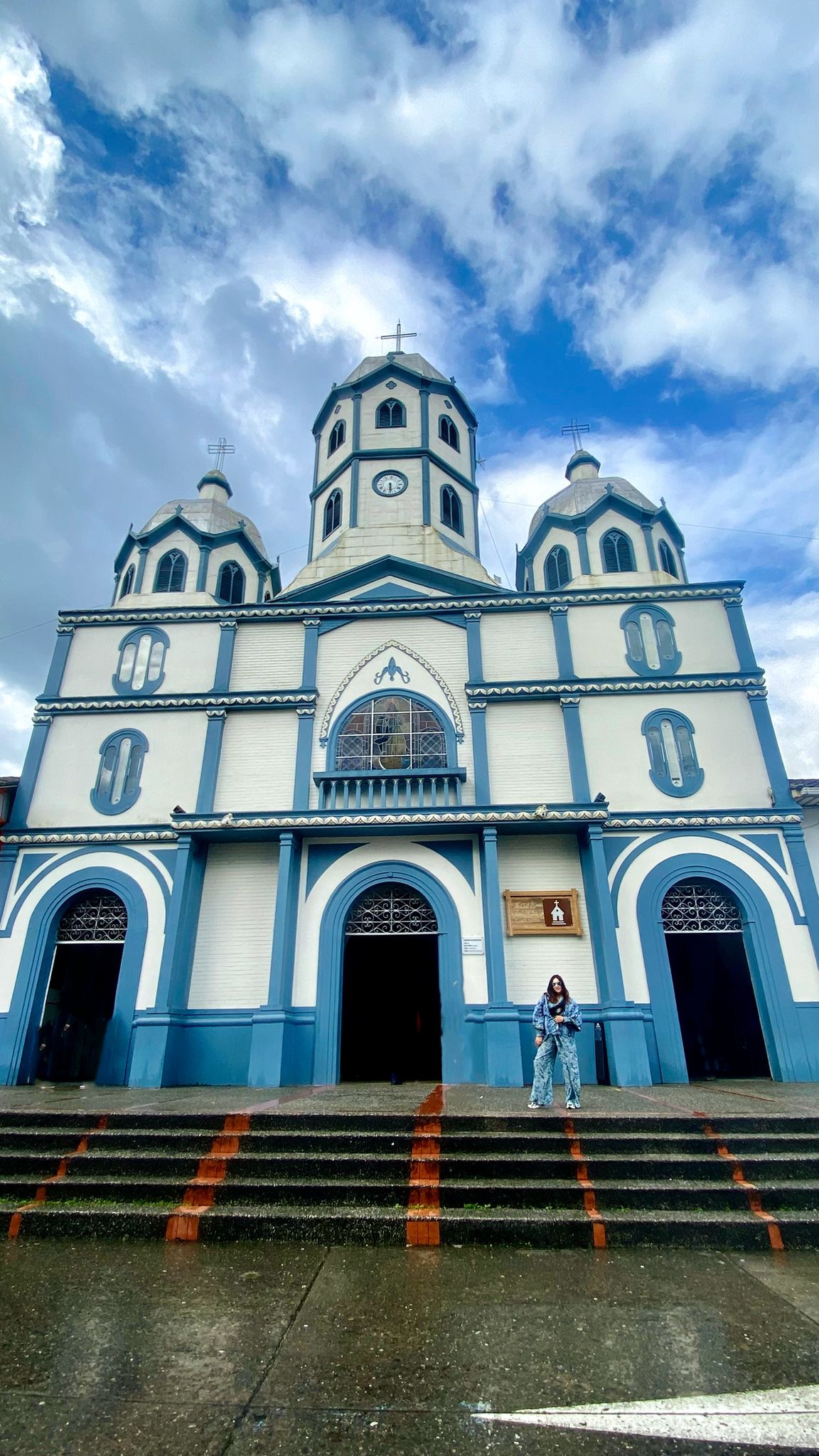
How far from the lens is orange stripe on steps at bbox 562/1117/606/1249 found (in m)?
5.93

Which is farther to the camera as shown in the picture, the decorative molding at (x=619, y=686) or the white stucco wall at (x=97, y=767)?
the decorative molding at (x=619, y=686)

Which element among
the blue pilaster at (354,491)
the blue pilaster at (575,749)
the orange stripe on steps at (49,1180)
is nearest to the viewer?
the orange stripe on steps at (49,1180)

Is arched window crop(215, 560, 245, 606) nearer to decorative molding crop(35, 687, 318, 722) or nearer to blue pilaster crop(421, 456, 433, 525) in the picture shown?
decorative molding crop(35, 687, 318, 722)

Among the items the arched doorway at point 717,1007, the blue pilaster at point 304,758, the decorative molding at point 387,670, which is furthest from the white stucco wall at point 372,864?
the arched doorway at point 717,1007

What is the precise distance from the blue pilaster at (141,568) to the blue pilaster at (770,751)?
1499cm

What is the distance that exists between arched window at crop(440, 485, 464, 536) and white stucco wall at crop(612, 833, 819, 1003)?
10502 millimetres

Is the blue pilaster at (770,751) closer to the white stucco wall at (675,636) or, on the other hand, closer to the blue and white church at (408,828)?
the blue and white church at (408,828)

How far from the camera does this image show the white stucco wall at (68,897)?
13.5 m

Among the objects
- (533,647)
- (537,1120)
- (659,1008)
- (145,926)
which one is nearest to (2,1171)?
(537,1120)

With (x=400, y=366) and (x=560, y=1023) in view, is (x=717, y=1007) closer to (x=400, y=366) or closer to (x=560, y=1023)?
(x=560, y=1023)

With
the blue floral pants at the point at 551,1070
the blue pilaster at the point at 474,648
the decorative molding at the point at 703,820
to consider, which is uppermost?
the blue pilaster at the point at 474,648

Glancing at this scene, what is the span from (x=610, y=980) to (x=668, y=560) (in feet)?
36.6

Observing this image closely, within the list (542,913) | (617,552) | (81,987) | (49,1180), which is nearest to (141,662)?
(81,987)

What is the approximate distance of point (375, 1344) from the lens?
4.09 meters
